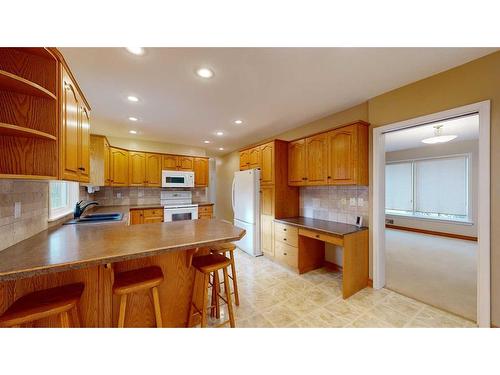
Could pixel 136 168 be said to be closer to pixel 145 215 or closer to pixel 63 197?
pixel 145 215

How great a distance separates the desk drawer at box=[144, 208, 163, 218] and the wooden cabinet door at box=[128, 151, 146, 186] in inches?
27.8

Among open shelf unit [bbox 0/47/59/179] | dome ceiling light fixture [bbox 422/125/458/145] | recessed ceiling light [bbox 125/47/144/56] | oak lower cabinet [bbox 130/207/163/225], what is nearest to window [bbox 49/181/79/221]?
oak lower cabinet [bbox 130/207/163/225]

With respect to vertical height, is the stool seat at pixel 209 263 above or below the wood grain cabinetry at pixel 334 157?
below

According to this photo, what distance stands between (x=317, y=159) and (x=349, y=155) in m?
0.49

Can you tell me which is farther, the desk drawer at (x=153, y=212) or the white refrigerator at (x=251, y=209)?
the desk drawer at (x=153, y=212)

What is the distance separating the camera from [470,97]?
169 centimetres

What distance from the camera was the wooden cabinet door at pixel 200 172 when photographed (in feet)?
16.2

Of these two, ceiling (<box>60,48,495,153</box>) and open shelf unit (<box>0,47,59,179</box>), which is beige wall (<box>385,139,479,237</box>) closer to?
ceiling (<box>60,48,495,153</box>)

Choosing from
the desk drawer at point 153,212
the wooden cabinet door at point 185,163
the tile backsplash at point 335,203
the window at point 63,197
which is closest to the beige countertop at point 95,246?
the window at point 63,197

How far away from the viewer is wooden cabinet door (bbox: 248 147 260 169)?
363 cm

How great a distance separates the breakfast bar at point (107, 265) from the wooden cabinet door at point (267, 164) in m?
1.93

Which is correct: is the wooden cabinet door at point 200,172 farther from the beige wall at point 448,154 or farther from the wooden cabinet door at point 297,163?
the beige wall at point 448,154

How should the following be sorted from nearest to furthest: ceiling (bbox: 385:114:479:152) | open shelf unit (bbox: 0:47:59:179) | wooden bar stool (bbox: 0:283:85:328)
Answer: wooden bar stool (bbox: 0:283:85:328) → open shelf unit (bbox: 0:47:59:179) → ceiling (bbox: 385:114:479:152)
